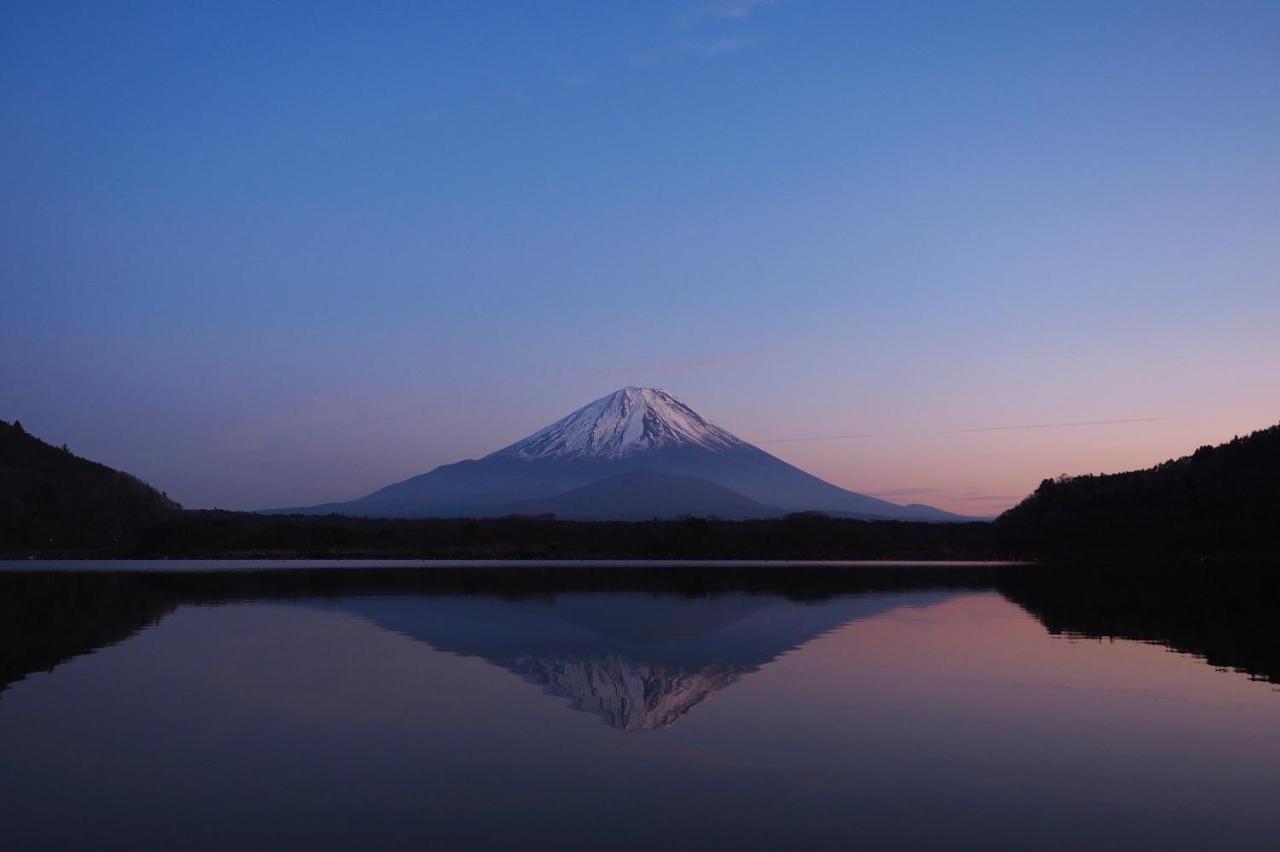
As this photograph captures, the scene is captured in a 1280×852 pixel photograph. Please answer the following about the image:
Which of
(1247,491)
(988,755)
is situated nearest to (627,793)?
(988,755)

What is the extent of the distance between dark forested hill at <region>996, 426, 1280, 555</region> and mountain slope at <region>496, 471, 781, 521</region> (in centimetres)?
9171

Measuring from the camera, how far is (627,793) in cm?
937

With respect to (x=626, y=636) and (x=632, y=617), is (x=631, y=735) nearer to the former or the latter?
(x=626, y=636)

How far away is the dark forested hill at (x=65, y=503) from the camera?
3287 inches

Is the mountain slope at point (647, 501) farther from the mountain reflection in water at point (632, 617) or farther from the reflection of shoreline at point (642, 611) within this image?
the mountain reflection in water at point (632, 617)

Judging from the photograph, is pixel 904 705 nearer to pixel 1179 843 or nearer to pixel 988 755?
pixel 988 755


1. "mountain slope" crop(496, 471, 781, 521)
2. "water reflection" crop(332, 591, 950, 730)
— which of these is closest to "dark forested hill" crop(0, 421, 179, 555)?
"water reflection" crop(332, 591, 950, 730)

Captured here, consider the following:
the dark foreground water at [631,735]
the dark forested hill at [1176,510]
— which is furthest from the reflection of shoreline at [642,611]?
the dark forested hill at [1176,510]

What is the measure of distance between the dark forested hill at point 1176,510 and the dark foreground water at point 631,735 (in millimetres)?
47669

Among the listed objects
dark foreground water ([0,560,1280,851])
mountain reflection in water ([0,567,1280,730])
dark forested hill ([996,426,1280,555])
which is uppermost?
dark forested hill ([996,426,1280,555])

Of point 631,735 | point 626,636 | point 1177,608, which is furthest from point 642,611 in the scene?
point 631,735

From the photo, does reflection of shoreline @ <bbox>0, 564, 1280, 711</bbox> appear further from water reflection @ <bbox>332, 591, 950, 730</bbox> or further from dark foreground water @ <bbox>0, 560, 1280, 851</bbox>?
dark foreground water @ <bbox>0, 560, 1280, 851</bbox>

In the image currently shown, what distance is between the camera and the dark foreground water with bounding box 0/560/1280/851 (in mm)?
8453

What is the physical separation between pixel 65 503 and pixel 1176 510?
8072cm
